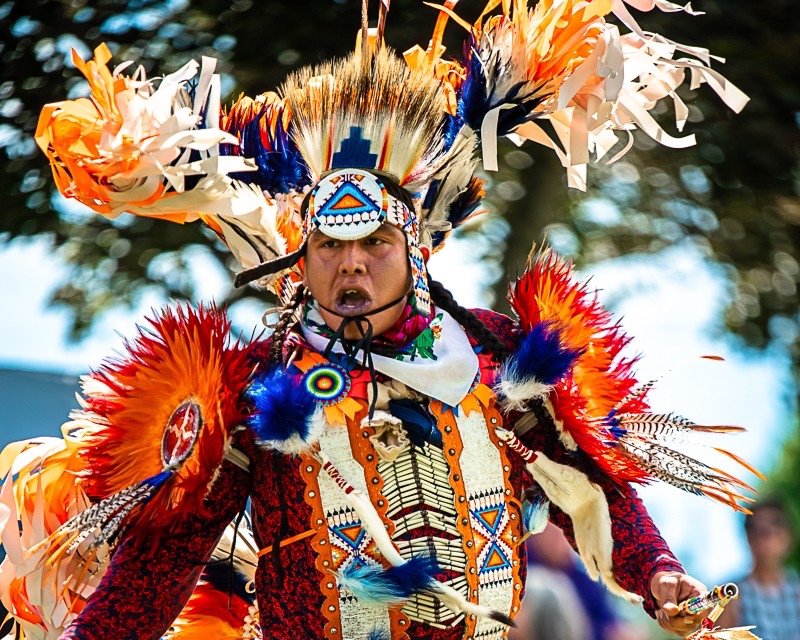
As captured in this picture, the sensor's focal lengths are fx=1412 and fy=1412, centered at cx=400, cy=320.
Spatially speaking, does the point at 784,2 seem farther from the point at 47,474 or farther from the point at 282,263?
the point at 47,474

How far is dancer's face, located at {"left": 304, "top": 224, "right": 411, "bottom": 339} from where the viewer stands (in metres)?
2.87

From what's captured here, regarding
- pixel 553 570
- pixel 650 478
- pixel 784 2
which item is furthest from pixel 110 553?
pixel 784 2

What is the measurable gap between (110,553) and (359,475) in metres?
0.59

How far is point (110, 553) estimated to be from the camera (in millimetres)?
2988

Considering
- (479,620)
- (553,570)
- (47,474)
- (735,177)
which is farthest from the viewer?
(735,177)

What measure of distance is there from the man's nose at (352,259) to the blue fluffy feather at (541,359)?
0.37 meters

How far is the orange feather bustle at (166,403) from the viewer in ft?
9.19

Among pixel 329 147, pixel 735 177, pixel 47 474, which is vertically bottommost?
pixel 735 177

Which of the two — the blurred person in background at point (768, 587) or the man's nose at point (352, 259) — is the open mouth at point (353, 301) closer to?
the man's nose at point (352, 259)

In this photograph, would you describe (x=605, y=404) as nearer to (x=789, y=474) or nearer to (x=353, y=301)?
(x=353, y=301)

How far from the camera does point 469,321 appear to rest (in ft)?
10.00

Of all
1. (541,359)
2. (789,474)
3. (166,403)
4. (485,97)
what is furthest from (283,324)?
(789,474)

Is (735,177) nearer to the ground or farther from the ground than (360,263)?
nearer to the ground

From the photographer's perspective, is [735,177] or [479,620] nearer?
[479,620]
